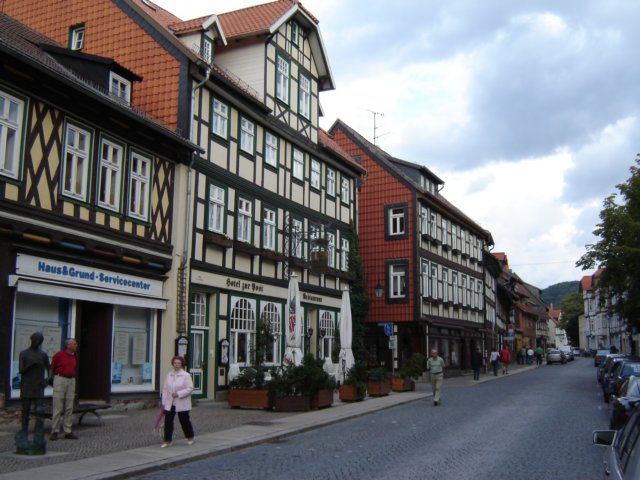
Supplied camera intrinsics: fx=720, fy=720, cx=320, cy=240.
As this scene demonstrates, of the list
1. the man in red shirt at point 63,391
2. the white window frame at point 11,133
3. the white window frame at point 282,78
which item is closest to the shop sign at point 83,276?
the white window frame at point 11,133

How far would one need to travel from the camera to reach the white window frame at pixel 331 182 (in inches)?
1230

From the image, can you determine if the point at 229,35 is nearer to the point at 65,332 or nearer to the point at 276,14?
the point at 276,14

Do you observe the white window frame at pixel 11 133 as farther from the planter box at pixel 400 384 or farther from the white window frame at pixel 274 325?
the planter box at pixel 400 384

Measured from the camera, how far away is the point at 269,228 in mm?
25781

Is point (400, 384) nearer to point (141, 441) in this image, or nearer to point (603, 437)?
point (141, 441)

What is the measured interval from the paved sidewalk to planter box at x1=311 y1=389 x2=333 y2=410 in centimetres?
34

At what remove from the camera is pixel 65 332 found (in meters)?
16.5

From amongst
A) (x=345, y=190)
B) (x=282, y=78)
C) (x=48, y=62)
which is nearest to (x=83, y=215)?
(x=48, y=62)

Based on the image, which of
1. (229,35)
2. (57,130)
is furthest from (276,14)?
(57,130)

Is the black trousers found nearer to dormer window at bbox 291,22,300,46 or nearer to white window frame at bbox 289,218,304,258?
white window frame at bbox 289,218,304,258

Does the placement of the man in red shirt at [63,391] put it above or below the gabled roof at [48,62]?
below

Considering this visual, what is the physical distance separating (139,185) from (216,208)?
12.2 ft

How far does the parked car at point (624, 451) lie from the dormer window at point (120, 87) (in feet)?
52.5

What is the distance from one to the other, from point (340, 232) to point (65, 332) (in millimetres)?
17202
